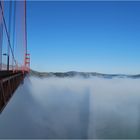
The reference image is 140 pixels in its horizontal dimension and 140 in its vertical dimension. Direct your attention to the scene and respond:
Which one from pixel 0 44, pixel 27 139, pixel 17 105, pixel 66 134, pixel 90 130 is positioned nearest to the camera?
pixel 0 44

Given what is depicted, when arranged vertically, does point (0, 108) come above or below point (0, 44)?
below

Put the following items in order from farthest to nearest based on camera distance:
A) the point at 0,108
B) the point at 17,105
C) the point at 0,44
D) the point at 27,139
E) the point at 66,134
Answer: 1. the point at 17,105
2. the point at 66,134
3. the point at 27,139
4. the point at 0,44
5. the point at 0,108

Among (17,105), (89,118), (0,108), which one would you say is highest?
(0,108)

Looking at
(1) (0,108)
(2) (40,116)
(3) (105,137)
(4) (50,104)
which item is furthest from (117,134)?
(1) (0,108)

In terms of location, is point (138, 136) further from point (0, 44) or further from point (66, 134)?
point (0, 44)

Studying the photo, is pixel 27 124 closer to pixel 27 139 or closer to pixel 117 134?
pixel 27 139

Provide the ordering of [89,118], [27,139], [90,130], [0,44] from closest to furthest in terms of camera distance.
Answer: [0,44] → [27,139] → [90,130] → [89,118]

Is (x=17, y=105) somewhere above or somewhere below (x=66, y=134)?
above

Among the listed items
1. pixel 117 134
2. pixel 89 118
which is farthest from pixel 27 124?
pixel 89 118

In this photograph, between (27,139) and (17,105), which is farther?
(17,105)
